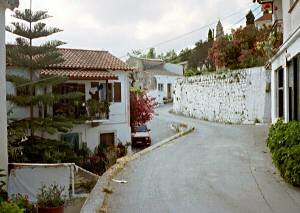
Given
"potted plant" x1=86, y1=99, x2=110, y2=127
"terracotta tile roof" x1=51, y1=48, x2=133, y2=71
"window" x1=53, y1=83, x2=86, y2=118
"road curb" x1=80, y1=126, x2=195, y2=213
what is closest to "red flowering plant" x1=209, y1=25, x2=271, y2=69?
"terracotta tile roof" x1=51, y1=48, x2=133, y2=71

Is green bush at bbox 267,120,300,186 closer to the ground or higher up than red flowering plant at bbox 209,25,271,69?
closer to the ground

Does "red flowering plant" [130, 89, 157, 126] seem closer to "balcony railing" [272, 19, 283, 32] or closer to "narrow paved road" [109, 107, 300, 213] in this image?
"balcony railing" [272, 19, 283, 32]

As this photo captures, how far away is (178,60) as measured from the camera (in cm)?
7288

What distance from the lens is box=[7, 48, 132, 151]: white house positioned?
764 inches

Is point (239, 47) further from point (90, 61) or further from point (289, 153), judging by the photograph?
point (289, 153)

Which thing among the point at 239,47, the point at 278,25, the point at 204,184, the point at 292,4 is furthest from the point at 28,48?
the point at 239,47

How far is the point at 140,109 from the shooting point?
23984 millimetres

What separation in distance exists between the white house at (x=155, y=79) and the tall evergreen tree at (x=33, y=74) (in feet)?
100

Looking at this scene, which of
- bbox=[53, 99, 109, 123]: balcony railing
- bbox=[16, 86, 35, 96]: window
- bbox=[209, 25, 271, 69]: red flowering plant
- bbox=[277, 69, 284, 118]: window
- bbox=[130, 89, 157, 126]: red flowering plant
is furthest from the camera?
bbox=[209, 25, 271, 69]: red flowering plant

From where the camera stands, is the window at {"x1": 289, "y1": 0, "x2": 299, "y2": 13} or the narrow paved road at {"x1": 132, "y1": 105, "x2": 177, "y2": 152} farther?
the narrow paved road at {"x1": 132, "y1": 105, "x2": 177, "y2": 152}

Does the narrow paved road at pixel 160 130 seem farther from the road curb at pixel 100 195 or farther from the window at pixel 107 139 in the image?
the road curb at pixel 100 195

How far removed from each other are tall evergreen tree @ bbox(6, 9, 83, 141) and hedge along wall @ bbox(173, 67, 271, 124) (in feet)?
34.2

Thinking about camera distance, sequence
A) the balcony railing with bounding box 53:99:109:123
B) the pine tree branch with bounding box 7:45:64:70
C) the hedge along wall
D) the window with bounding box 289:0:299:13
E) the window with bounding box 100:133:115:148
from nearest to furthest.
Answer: the window with bounding box 289:0:299:13
the pine tree branch with bounding box 7:45:64:70
the balcony railing with bounding box 53:99:109:123
the window with bounding box 100:133:115:148
the hedge along wall

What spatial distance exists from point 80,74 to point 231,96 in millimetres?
10344
